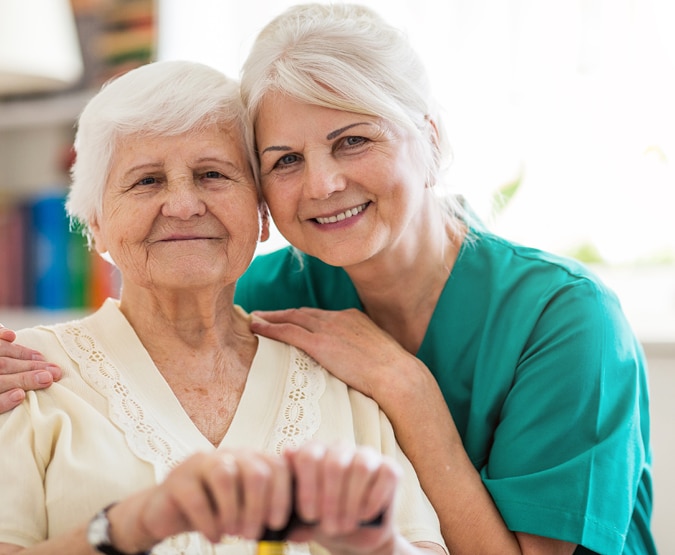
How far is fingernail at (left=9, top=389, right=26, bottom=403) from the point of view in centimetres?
123

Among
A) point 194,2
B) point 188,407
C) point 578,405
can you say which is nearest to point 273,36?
point 188,407

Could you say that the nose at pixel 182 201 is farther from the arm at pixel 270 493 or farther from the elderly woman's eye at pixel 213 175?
the arm at pixel 270 493

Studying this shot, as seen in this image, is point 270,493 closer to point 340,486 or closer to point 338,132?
point 340,486

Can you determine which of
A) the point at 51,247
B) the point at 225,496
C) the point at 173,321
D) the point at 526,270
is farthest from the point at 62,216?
the point at 225,496

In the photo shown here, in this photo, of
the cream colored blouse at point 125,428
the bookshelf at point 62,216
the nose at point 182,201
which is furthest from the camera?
the bookshelf at point 62,216

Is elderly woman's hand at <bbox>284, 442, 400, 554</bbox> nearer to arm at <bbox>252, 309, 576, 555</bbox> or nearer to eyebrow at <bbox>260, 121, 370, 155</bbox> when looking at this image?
arm at <bbox>252, 309, 576, 555</bbox>

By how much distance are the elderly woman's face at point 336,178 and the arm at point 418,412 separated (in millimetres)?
143

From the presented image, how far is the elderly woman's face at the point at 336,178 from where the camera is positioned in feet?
4.78

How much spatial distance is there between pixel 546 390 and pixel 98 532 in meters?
0.79

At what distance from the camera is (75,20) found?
9.35 ft

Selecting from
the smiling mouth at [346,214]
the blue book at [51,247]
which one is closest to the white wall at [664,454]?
the smiling mouth at [346,214]

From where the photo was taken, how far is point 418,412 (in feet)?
4.75

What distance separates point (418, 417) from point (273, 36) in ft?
2.41

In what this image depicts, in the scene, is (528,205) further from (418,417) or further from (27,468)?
(27,468)
